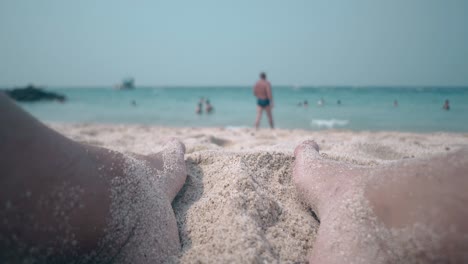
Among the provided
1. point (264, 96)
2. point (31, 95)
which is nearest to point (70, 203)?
point (264, 96)

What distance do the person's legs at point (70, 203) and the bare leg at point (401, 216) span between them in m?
0.83

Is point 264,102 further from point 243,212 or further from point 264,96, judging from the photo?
point 243,212

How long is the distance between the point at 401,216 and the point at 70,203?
1392 mm

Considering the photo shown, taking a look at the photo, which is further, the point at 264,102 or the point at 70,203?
the point at 264,102

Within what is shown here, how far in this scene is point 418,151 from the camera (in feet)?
11.1

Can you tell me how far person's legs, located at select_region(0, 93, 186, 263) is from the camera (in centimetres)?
104

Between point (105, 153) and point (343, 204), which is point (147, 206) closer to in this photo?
point (105, 153)

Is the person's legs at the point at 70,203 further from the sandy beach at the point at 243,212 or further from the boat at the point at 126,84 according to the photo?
the boat at the point at 126,84

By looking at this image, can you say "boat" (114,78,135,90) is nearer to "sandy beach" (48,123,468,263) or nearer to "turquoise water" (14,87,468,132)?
"turquoise water" (14,87,468,132)

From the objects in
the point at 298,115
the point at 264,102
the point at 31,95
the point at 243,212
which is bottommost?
the point at 243,212

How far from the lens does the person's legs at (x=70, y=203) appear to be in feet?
3.40

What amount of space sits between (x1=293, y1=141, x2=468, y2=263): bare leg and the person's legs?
2.71 feet

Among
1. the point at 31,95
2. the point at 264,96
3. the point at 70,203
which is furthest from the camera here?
the point at 31,95

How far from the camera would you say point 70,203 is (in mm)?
1177
